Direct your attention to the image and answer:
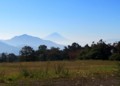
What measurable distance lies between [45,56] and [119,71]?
33.9 metres

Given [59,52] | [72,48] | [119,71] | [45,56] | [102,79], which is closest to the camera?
[102,79]

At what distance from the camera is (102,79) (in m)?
14.3

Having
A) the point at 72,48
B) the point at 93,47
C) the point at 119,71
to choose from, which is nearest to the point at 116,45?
the point at 93,47

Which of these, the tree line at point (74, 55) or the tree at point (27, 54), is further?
the tree at point (27, 54)

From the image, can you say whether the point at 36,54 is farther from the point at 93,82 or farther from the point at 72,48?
the point at 93,82

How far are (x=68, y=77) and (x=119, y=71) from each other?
2.47m

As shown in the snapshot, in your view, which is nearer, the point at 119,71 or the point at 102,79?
the point at 102,79

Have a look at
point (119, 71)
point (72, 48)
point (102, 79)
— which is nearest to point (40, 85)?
point (102, 79)

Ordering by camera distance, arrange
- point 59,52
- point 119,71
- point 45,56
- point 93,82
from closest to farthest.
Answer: point 93,82
point 119,71
point 45,56
point 59,52

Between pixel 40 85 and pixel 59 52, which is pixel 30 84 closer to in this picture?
pixel 40 85

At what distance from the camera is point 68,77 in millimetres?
14867

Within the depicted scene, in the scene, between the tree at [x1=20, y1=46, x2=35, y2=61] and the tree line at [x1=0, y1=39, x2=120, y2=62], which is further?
the tree at [x1=20, y1=46, x2=35, y2=61]

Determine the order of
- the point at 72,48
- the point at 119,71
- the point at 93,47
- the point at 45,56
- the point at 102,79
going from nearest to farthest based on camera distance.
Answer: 1. the point at 102,79
2. the point at 119,71
3. the point at 93,47
4. the point at 45,56
5. the point at 72,48

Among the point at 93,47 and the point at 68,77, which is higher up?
the point at 93,47
